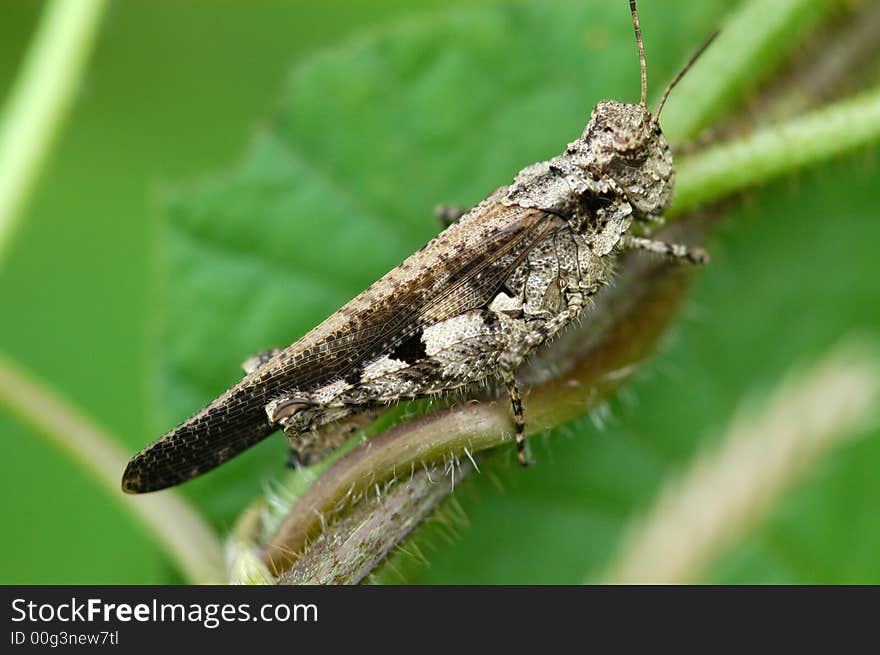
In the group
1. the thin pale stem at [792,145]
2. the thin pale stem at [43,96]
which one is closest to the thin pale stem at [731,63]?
the thin pale stem at [792,145]

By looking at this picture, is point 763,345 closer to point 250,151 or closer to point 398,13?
point 250,151

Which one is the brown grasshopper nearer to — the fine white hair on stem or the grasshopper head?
the grasshopper head

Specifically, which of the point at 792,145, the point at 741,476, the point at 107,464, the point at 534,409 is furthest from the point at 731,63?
the point at 107,464

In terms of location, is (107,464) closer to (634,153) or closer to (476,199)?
(476,199)

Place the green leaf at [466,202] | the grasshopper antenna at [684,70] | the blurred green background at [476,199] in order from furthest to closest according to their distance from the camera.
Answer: the green leaf at [466,202]
the blurred green background at [476,199]
the grasshopper antenna at [684,70]

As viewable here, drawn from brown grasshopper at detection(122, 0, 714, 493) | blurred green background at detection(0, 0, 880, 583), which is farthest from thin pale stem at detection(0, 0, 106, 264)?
brown grasshopper at detection(122, 0, 714, 493)

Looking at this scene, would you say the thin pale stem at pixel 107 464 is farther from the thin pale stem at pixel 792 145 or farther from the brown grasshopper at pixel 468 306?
the thin pale stem at pixel 792 145
